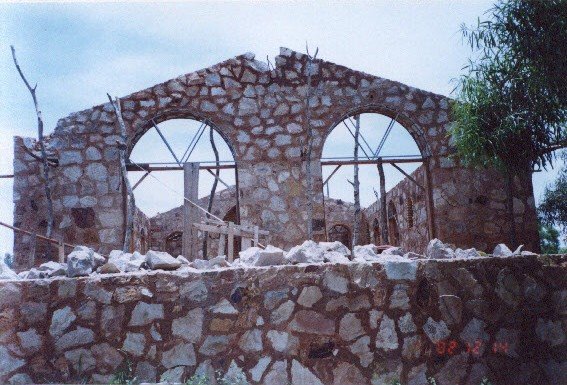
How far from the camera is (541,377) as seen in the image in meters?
3.63

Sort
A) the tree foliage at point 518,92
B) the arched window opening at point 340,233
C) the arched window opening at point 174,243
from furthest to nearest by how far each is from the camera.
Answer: the arched window opening at point 340,233, the arched window opening at point 174,243, the tree foliage at point 518,92

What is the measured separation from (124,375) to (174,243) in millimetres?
17797

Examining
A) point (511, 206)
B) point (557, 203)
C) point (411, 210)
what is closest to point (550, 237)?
point (557, 203)

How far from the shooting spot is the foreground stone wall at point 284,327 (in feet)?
10.8

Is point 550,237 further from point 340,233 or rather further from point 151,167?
point 151,167

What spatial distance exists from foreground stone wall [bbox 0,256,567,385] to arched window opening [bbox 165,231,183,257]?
16.5 meters

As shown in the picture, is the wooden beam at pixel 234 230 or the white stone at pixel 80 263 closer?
the white stone at pixel 80 263

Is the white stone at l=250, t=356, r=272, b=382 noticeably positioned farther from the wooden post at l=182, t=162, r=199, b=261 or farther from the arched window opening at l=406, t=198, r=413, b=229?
the arched window opening at l=406, t=198, r=413, b=229

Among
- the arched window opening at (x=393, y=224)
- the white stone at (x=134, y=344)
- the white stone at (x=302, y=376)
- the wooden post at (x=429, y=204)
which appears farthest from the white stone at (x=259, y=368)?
the arched window opening at (x=393, y=224)

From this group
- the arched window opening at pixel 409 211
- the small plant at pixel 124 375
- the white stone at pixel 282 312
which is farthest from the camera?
the arched window opening at pixel 409 211

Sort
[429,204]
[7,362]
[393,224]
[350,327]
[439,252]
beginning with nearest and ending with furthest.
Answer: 1. [7,362]
2. [350,327]
3. [439,252]
4. [429,204]
5. [393,224]

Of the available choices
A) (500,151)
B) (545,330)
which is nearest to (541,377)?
(545,330)

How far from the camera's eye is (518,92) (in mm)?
7277

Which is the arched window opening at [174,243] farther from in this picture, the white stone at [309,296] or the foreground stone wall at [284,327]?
the white stone at [309,296]
